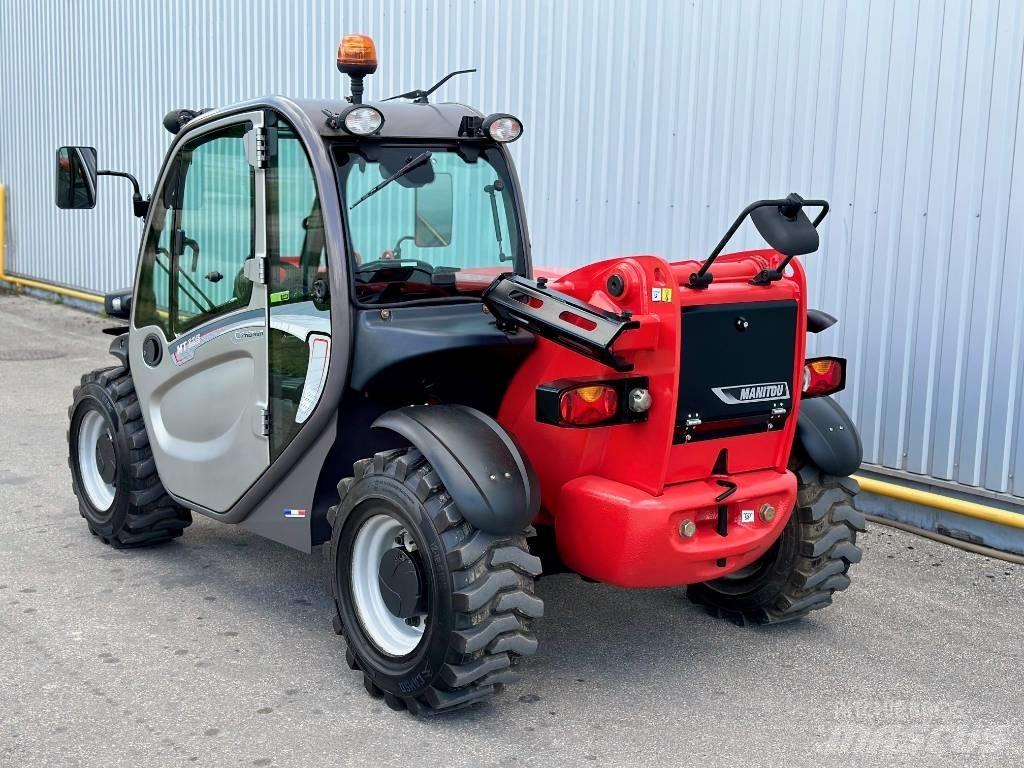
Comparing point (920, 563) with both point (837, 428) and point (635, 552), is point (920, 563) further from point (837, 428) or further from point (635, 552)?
point (635, 552)

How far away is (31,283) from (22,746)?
12.8m

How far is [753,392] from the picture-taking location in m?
4.33

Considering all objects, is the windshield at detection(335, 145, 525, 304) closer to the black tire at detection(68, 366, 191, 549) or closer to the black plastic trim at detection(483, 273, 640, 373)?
the black plastic trim at detection(483, 273, 640, 373)

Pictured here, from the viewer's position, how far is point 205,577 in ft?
18.7

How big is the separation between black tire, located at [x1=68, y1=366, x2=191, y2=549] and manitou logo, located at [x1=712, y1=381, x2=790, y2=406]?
2851 millimetres

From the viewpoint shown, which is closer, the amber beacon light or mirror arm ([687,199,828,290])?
mirror arm ([687,199,828,290])

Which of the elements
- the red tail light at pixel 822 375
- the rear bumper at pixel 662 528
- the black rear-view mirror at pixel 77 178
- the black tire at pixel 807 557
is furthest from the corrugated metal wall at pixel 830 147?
the black rear-view mirror at pixel 77 178

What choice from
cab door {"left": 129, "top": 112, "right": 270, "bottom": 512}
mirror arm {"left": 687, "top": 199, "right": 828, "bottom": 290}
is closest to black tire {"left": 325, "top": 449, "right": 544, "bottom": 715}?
cab door {"left": 129, "top": 112, "right": 270, "bottom": 512}

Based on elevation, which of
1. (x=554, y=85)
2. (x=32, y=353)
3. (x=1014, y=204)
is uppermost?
(x=554, y=85)

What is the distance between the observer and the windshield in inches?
184

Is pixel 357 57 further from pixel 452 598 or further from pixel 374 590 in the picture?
pixel 452 598

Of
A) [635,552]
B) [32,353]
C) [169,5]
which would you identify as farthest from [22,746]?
[169,5]

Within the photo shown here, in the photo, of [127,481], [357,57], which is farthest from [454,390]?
[127,481]

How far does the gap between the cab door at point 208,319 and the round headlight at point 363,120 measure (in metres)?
0.49
